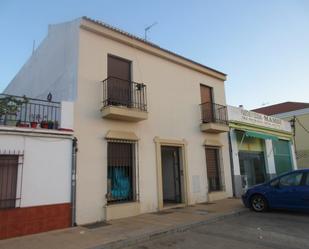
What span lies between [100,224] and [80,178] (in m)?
1.49

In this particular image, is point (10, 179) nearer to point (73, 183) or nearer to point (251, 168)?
point (73, 183)

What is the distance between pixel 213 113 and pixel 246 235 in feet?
25.3

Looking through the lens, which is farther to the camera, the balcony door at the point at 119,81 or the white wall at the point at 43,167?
the balcony door at the point at 119,81

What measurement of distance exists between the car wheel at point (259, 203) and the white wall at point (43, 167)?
6548mm

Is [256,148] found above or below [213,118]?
below

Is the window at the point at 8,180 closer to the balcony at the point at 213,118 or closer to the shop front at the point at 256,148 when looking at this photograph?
the balcony at the point at 213,118

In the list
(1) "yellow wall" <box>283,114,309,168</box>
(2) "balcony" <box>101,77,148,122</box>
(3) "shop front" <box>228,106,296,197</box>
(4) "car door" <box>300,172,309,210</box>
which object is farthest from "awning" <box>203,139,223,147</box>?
(1) "yellow wall" <box>283,114,309,168</box>

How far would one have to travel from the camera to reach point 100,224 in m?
8.17

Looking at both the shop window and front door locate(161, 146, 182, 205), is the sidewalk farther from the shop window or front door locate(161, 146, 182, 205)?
the shop window

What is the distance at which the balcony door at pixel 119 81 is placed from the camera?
385 inches

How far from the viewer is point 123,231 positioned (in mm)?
7188

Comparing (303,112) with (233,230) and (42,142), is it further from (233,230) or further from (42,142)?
(42,142)

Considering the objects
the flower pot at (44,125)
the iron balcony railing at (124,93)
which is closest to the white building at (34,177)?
the flower pot at (44,125)

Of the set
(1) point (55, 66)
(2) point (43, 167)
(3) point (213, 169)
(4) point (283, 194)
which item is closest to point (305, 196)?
(4) point (283, 194)
